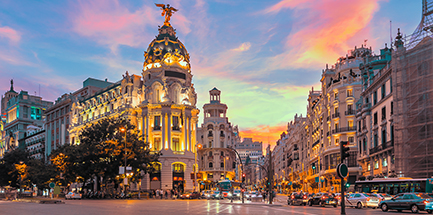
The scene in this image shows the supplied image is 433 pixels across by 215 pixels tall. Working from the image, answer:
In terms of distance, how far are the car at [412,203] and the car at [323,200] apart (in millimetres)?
8774

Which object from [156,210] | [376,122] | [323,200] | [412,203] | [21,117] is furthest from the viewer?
[21,117]

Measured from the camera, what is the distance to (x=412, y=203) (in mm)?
29000

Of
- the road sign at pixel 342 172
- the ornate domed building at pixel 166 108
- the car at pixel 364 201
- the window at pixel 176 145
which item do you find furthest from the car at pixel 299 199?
the window at pixel 176 145

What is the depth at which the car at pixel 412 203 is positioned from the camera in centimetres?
2819

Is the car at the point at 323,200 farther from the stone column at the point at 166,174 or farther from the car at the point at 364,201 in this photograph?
the stone column at the point at 166,174

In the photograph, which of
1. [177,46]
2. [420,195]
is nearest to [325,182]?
[177,46]

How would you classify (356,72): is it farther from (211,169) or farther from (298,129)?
(211,169)

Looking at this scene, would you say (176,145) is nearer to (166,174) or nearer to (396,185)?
(166,174)

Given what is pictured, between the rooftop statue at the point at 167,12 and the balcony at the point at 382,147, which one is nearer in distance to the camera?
the balcony at the point at 382,147

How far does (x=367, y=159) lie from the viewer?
58938 millimetres

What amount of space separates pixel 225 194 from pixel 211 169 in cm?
4265

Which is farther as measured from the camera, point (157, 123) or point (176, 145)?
point (176, 145)

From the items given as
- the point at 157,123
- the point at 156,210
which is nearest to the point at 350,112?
the point at 157,123

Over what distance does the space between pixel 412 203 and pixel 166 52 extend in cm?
6205
